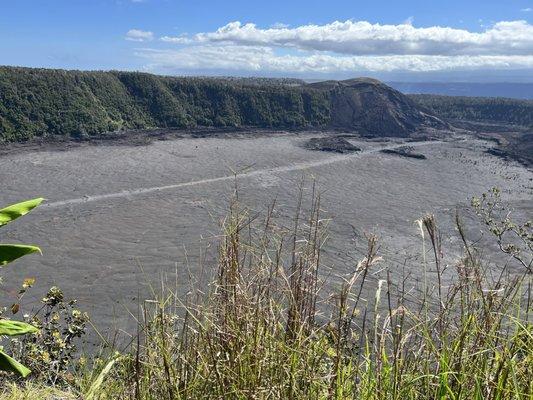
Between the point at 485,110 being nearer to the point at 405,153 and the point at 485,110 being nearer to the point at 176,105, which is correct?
the point at 405,153

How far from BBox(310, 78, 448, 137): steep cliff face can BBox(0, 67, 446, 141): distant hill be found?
0.11 meters

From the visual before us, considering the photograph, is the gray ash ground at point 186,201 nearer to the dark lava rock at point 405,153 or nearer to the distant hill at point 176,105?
the dark lava rock at point 405,153

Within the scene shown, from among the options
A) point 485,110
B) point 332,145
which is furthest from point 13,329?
point 485,110

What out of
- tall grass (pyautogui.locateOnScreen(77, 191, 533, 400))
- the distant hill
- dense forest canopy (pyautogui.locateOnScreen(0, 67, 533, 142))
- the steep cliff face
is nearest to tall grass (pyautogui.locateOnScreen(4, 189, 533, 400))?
tall grass (pyautogui.locateOnScreen(77, 191, 533, 400))

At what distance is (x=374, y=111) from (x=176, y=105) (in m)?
22.5

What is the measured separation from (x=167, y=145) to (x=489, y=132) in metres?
40.4

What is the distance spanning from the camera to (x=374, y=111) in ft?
197

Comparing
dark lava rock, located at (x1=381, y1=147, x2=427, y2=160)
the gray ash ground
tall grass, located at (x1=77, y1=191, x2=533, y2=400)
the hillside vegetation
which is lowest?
the gray ash ground

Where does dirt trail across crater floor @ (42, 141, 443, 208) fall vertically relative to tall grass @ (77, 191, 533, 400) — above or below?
below

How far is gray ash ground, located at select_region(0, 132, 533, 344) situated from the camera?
1666 centimetres

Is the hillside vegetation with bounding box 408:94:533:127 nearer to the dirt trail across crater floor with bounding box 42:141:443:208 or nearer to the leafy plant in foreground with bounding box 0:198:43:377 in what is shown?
the dirt trail across crater floor with bounding box 42:141:443:208

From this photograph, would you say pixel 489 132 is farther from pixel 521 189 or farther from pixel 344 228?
pixel 344 228

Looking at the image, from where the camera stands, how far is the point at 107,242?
789 inches

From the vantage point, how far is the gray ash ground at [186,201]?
16656 mm
